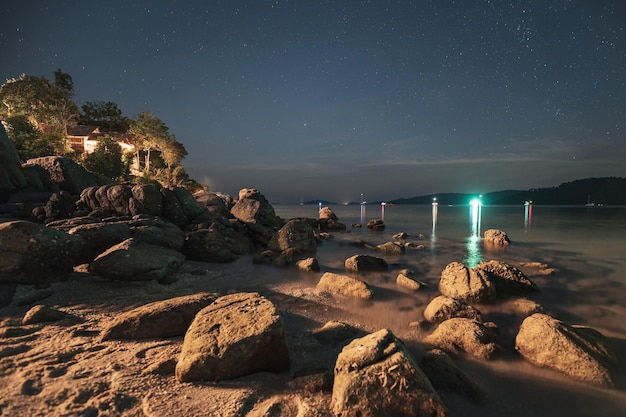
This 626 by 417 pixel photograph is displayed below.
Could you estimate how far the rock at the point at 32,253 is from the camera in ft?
27.5

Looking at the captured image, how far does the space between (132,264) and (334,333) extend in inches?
298

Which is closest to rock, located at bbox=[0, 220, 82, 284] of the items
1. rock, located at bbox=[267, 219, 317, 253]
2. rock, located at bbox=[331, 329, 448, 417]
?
rock, located at bbox=[331, 329, 448, 417]

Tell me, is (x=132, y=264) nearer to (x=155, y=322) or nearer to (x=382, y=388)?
(x=155, y=322)

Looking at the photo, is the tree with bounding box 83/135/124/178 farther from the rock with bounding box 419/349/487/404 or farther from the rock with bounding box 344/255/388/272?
the rock with bounding box 419/349/487/404

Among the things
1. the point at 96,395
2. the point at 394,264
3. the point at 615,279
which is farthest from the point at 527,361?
the point at 615,279

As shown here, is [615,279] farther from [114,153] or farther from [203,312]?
[114,153]

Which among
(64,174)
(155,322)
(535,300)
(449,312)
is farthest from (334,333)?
(64,174)

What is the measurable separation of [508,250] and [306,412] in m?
24.2

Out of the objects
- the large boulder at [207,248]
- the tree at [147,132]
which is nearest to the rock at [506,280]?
the large boulder at [207,248]

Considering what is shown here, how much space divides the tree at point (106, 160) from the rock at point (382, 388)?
44789mm

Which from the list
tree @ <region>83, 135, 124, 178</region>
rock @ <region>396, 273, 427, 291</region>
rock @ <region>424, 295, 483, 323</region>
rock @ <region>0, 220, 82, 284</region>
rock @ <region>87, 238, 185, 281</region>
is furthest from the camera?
tree @ <region>83, 135, 124, 178</region>

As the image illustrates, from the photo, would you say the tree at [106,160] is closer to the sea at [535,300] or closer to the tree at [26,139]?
the tree at [26,139]

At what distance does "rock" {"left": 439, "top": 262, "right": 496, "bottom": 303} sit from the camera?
9711mm

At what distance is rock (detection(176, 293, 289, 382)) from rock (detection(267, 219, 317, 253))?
12.2 meters
